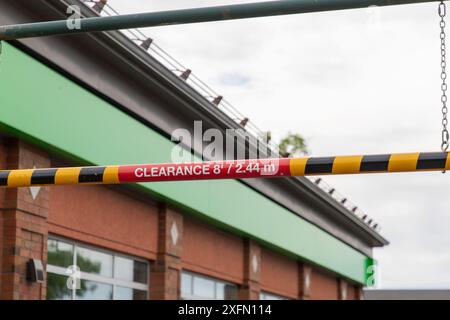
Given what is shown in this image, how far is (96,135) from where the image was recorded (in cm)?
1702

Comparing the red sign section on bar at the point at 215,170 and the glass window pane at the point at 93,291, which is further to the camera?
the glass window pane at the point at 93,291

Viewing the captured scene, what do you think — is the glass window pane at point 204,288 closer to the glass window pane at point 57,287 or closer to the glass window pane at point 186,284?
the glass window pane at point 186,284

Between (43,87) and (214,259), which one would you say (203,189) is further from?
(43,87)

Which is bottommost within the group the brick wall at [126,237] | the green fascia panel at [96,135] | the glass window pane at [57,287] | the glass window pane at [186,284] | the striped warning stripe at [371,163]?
the glass window pane at [57,287]

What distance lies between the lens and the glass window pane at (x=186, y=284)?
73.6 ft

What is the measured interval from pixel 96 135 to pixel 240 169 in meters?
9.73

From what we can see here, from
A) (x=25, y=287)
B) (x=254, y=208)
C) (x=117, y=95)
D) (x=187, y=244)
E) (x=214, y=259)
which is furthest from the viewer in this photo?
(x=254, y=208)

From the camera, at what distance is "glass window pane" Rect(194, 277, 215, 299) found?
77.2 ft

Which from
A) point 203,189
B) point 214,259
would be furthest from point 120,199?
point 214,259

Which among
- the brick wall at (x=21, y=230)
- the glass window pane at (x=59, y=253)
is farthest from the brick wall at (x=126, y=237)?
the glass window pane at (x=59, y=253)

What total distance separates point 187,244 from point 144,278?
2.21 metres

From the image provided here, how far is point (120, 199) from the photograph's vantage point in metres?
19.0

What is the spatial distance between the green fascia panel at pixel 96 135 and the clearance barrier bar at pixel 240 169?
5.76 meters

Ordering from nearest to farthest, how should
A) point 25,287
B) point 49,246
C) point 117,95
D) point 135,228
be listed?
1. point 25,287
2. point 49,246
3. point 117,95
4. point 135,228
